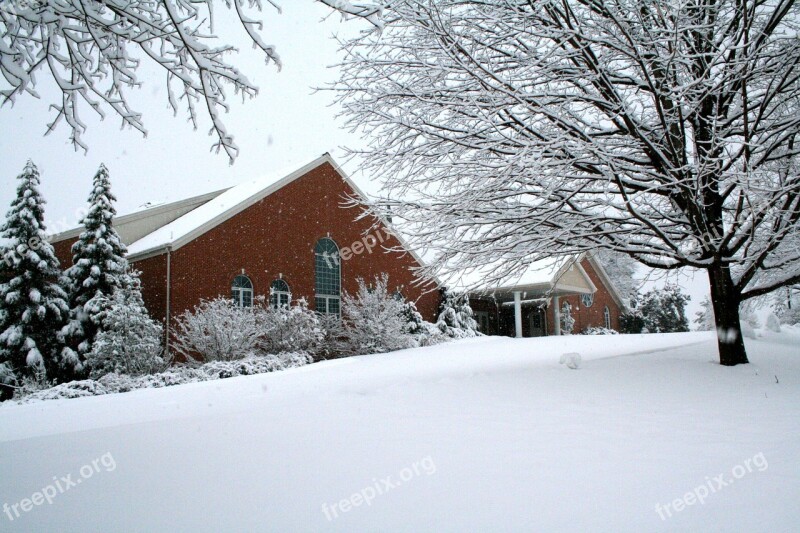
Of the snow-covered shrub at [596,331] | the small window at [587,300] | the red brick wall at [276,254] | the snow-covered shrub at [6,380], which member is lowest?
the snow-covered shrub at [596,331]

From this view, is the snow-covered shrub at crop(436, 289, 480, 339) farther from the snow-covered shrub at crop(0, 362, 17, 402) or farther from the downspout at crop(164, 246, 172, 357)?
the snow-covered shrub at crop(0, 362, 17, 402)

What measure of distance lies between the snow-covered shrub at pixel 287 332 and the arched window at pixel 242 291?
2344 mm

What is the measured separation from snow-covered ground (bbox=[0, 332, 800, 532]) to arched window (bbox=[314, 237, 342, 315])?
12897 millimetres

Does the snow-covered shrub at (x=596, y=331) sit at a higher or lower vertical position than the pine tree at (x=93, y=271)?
lower

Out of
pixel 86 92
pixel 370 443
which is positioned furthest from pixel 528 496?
pixel 86 92

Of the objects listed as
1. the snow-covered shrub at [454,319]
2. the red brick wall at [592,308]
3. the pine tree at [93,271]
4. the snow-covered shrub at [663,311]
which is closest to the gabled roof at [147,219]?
the pine tree at [93,271]

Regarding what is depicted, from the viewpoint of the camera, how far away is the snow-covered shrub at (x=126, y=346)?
11.8 meters

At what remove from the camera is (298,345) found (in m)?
14.5

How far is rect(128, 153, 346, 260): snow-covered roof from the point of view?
16.0m

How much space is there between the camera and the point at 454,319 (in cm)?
2070

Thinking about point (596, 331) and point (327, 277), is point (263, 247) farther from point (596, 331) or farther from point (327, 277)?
point (596, 331)

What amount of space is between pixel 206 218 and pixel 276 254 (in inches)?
103

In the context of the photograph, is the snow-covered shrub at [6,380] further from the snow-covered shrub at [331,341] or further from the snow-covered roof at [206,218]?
the snow-covered shrub at [331,341]

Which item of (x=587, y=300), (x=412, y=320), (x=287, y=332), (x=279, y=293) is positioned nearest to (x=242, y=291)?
(x=279, y=293)
